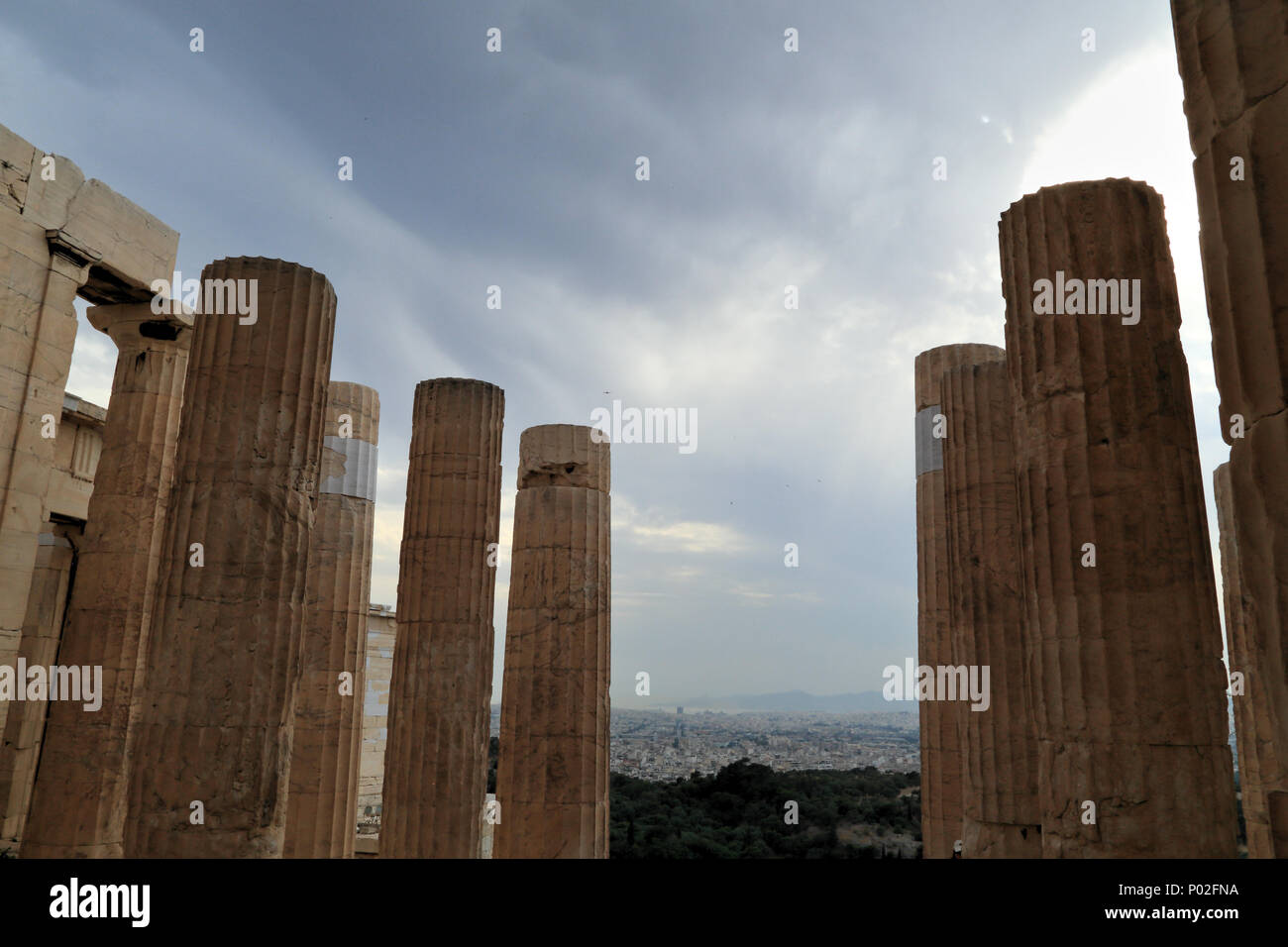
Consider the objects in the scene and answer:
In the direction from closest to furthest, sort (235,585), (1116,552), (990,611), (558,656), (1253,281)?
(1253,281) → (1116,552) → (235,585) → (990,611) → (558,656)

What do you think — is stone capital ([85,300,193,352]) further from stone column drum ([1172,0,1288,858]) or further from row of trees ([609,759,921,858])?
row of trees ([609,759,921,858])

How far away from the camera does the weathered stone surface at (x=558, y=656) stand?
44.3 ft

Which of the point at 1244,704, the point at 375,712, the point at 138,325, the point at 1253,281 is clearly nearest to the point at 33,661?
the point at 138,325

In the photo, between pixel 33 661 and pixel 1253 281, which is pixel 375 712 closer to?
pixel 33 661

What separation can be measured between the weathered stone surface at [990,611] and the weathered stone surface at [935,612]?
8.50ft

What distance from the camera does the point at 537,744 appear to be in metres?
13.8

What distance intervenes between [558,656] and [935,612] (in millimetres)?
7168

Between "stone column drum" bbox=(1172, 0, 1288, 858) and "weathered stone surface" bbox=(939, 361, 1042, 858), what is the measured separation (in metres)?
6.04

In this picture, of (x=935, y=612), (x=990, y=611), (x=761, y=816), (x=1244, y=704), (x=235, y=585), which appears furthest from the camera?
(x=761, y=816)

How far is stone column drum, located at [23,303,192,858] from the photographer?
13.3 metres

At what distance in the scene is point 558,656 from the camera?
46.3 ft
